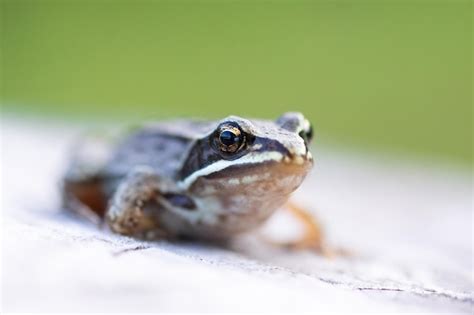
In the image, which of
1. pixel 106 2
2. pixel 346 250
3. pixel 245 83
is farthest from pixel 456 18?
pixel 346 250

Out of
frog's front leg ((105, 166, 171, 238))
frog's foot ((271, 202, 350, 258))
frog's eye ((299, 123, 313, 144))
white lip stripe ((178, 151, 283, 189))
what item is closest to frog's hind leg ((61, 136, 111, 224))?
frog's front leg ((105, 166, 171, 238))

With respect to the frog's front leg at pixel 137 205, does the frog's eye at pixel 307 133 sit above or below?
above

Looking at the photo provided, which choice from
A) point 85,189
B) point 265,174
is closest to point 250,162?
point 265,174

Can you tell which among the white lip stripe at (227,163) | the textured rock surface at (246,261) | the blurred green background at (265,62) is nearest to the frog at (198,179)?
the white lip stripe at (227,163)

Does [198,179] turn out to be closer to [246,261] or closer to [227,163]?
[227,163]

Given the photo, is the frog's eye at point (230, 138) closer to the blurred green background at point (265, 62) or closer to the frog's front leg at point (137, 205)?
the frog's front leg at point (137, 205)

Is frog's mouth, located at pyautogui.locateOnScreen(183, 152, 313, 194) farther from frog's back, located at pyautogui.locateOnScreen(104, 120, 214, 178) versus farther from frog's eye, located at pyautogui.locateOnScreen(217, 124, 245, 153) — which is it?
frog's back, located at pyautogui.locateOnScreen(104, 120, 214, 178)
